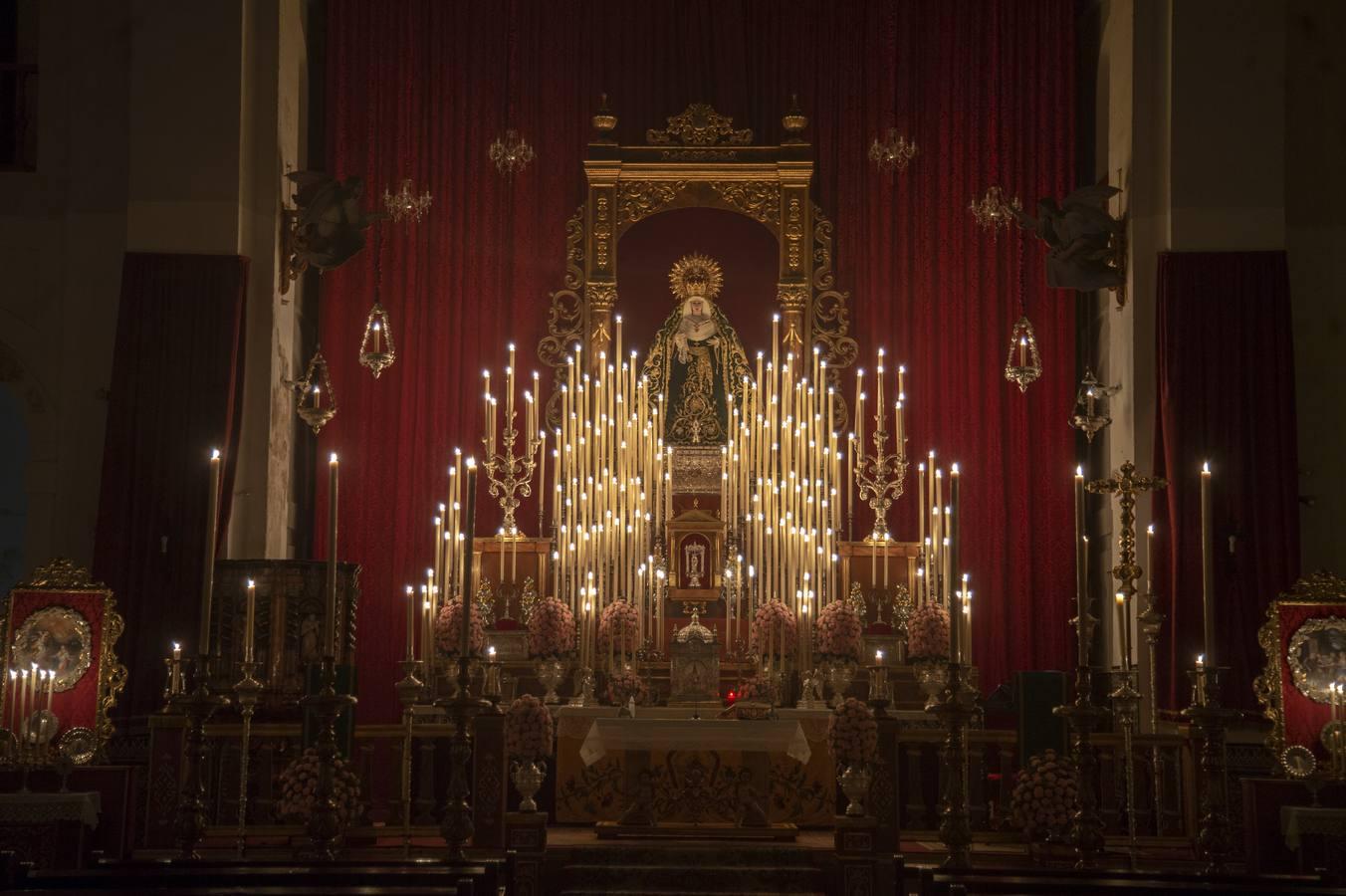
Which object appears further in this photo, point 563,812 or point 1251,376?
point 1251,376

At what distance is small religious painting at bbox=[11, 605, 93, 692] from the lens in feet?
32.9

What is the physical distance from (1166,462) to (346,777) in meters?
6.59

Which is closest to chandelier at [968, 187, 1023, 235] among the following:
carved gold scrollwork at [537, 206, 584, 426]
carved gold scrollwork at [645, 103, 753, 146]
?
carved gold scrollwork at [645, 103, 753, 146]

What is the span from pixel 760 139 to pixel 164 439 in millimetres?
5767

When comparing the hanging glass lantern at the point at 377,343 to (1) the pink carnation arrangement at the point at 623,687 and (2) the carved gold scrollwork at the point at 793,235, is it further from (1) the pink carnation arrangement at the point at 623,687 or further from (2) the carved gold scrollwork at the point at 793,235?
(1) the pink carnation arrangement at the point at 623,687

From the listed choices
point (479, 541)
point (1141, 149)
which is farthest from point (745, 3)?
point (479, 541)

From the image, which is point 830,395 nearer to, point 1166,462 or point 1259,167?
point 1166,462

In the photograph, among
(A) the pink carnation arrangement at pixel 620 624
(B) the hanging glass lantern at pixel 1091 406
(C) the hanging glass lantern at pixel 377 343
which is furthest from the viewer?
(C) the hanging glass lantern at pixel 377 343

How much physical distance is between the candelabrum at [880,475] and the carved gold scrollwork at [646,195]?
255 centimetres

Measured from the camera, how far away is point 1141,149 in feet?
40.9

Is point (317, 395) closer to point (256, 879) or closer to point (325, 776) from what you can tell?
point (325, 776)

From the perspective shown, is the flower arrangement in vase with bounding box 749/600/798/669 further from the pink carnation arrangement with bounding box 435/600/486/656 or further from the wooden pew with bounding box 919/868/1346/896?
the wooden pew with bounding box 919/868/1346/896

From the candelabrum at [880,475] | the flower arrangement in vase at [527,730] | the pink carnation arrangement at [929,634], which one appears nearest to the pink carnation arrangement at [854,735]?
the flower arrangement in vase at [527,730]

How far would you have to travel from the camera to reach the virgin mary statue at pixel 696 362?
13.7 metres
